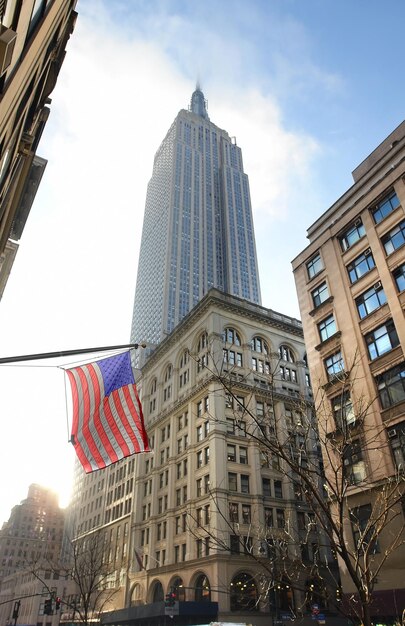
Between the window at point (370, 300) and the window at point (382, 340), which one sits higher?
the window at point (370, 300)

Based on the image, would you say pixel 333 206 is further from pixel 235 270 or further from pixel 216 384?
pixel 235 270

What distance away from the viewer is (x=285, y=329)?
60656mm

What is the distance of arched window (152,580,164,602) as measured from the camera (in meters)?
48.8

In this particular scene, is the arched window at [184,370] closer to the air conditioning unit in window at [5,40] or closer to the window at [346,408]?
the window at [346,408]

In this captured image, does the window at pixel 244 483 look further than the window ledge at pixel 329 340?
Yes

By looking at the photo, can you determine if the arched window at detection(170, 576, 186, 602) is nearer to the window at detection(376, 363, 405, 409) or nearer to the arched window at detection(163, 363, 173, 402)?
the arched window at detection(163, 363, 173, 402)

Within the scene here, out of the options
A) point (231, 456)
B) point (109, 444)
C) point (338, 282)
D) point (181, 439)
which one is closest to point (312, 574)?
point (109, 444)

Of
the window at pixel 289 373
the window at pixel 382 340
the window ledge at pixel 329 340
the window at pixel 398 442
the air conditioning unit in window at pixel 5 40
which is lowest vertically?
the air conditioning unit in window at pixel 5 40

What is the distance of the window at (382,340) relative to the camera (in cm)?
2491

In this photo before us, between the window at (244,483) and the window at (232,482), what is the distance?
0.81m

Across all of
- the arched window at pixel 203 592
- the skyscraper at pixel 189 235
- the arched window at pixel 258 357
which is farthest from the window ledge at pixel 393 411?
the skyscraper at pixel 189 235

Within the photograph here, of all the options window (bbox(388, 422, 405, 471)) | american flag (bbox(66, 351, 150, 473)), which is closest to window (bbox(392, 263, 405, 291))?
window (bbox(388, 422, 405, 471))

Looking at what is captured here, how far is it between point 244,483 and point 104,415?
126 ft

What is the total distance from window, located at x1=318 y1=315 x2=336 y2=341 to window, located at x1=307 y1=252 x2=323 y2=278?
4334 millimetres
